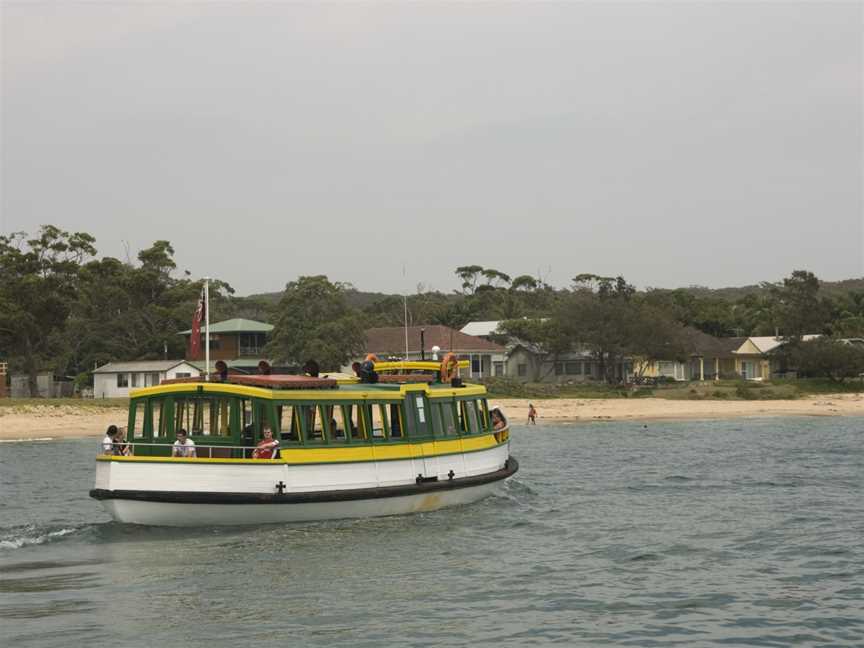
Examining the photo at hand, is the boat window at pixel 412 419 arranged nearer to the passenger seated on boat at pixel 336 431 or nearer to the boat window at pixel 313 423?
the passenger seated on boat at pixel 336 431

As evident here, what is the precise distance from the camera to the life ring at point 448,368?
3002 cm

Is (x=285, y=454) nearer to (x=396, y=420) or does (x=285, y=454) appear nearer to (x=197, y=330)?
(x=197, y=330)

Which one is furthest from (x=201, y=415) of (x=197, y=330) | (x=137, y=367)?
(x=137, y=367)

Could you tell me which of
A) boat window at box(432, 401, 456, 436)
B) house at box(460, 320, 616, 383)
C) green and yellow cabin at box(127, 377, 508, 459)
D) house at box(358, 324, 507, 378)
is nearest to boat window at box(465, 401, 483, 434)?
boat window at box(432, 401, 456, 436)

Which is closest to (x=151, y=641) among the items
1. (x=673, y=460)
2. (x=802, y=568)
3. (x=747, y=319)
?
(x=802, y=568)

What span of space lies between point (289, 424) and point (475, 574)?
239 inches

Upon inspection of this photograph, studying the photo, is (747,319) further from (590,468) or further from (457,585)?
(457,585)

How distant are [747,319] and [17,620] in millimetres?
108427

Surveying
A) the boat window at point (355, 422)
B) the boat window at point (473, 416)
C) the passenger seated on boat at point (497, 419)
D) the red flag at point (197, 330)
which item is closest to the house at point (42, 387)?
the passenger seated on boat at point (497, 419)

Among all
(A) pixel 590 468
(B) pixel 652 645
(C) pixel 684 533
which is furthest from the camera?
(A) pixel 590 468

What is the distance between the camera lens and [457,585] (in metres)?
20.0

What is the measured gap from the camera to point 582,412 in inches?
2803

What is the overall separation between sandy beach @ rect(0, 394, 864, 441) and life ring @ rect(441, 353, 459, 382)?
110 ft

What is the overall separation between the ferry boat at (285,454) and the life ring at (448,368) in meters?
1.03
